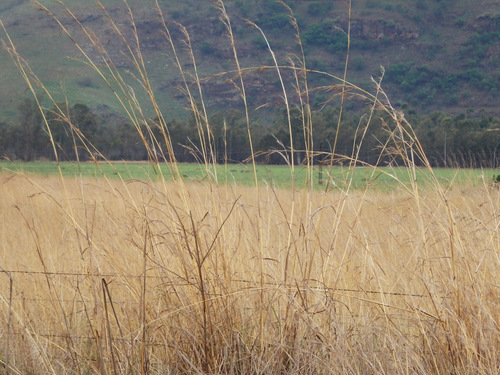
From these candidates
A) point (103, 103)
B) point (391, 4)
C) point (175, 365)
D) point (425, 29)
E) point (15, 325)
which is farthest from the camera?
point (391, 4)

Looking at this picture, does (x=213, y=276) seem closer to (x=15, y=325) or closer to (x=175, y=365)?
(x=175, y=365)

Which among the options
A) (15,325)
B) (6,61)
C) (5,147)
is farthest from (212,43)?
(15,325)

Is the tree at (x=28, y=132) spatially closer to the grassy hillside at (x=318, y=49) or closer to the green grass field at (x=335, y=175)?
the green grass field at (x=335, y=175)

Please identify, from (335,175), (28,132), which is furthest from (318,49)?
(335,175)

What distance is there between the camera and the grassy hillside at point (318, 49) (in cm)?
7562

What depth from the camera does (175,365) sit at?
2.06 metres

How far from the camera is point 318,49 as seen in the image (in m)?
87.0

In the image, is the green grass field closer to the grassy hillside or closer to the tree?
the tree

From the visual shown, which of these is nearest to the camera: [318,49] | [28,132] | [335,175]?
[335,175]

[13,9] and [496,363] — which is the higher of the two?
[13,9]

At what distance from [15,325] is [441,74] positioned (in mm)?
83468

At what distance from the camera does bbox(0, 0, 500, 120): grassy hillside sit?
248 feet

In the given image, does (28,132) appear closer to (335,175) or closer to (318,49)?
(335,175)

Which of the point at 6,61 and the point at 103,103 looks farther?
the point at 6,61
